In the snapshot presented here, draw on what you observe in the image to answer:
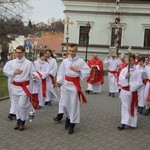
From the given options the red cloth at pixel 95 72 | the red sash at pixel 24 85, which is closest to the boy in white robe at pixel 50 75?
the red sash at pixel 24 85

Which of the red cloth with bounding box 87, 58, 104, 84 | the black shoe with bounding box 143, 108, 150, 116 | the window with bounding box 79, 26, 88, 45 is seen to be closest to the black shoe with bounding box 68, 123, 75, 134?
the black shoe with bounding box 143, 108, 150, 116

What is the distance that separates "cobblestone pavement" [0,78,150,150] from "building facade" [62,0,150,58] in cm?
4253

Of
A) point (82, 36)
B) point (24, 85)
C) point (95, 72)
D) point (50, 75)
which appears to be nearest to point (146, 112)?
point (50, 75)

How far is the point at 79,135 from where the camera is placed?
10211mm

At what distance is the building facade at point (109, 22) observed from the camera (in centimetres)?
5516

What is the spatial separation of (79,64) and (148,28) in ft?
151

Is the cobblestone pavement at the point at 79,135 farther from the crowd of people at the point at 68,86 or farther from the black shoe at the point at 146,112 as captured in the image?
the black shoe at the point at 146,112

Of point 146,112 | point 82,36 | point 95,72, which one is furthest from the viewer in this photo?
point 82,36

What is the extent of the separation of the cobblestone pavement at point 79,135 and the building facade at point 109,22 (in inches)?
1674

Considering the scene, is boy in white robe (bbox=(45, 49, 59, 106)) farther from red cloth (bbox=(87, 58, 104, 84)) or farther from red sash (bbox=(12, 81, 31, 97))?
red cloth (bbox=(87, 58, 104, 84))

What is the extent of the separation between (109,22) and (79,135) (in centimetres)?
4652

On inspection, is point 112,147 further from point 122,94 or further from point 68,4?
point 68,4

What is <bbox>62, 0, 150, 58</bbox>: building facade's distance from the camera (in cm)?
5516

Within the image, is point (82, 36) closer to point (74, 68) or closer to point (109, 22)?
point (109, 22)
